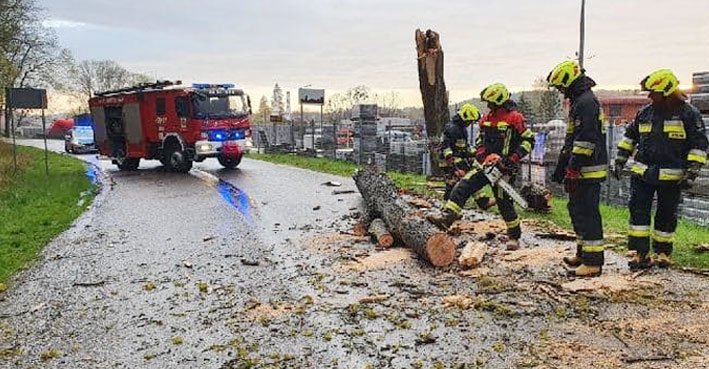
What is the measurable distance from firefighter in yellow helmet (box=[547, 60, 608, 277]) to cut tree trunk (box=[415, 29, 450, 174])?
7632 millimetres

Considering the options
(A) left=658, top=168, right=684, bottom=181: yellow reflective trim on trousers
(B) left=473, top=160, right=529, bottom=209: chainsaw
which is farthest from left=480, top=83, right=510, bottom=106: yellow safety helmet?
(A) left=658, top=168, right=684, bottom=181: yellow reflective trim on trousers

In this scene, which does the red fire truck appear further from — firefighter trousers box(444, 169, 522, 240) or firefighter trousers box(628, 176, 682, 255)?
firefighter trousers box(628, 176, 682, 255)

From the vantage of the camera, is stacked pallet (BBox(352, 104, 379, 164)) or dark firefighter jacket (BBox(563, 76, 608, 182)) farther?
stacked pallet (BBox(352, 104, 379, 164))

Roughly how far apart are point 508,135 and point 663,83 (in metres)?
1.93

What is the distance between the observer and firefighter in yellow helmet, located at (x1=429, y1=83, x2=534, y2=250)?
22.5 ft

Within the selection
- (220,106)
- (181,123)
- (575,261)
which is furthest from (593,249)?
(181,123)

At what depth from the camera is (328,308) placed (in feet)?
16.3

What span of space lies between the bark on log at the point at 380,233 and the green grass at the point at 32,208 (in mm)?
4101

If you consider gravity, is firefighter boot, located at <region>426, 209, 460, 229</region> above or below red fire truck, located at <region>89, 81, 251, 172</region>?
below

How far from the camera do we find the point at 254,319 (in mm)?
4738

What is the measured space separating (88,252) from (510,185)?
5.28 m

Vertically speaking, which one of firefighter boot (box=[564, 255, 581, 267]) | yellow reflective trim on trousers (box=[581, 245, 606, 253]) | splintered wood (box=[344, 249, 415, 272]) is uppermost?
yellow reflective trim on trousers (box=[581, 245, 606, 253])

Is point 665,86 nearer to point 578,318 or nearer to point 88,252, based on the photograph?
point 578,318

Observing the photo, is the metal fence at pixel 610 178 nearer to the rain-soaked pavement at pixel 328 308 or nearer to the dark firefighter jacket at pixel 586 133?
the rain-soaked pavement at pixel 328 308
